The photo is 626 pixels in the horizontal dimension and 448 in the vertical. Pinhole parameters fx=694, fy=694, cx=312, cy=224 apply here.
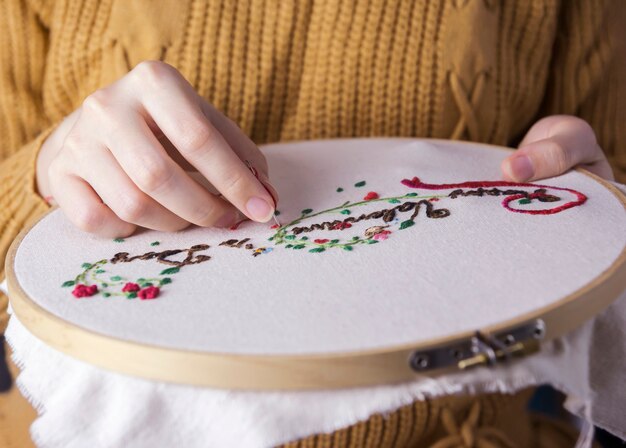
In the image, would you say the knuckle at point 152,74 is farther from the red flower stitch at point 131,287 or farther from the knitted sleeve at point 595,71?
the knitted sleeve at point 595,71

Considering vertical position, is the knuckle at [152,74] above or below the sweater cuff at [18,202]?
above

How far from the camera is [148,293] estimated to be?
0.46 metres

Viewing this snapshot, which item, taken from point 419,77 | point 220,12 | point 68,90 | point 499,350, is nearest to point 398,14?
point 419,77

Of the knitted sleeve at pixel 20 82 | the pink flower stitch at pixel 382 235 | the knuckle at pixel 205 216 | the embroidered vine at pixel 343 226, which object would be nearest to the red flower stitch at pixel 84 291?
the embroidered vine at pixel 343 226

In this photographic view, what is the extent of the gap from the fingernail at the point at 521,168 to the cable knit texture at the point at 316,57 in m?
0.25

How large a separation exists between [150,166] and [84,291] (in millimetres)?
111

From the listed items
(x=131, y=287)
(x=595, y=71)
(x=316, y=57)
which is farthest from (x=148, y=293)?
(x=595, y=71)

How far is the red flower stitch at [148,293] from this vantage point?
461 millimetres

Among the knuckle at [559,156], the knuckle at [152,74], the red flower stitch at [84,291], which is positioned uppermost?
the knuckle at [152,74]

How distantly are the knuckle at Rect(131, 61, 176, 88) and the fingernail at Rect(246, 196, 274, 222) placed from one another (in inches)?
4.6

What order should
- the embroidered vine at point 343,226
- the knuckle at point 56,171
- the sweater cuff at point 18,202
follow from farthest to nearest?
the sweater cuff at point 18,202 → the knuckle at point 56,171 → the embroidered vine at point 343,226

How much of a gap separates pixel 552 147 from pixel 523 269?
0.22 m

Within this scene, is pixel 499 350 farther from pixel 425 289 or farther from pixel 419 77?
pixel 419 77

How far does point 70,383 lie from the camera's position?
0.43 metres
